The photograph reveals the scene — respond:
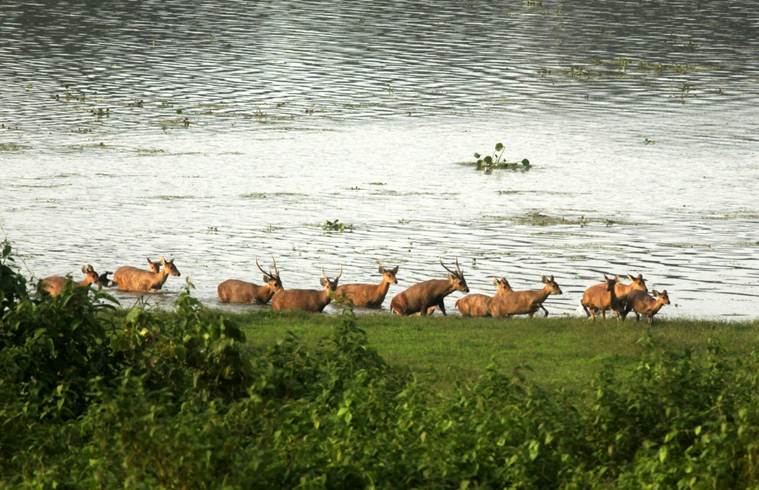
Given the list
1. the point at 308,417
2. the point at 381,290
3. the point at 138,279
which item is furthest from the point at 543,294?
the point at 308,417

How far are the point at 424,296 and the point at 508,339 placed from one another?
397 cm

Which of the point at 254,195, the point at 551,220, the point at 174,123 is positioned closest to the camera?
the point at 551,220

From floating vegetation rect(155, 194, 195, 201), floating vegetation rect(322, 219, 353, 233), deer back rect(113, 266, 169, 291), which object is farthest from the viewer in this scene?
floating vegetation rect(155, 194, 195, 201)

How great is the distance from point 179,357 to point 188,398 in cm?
60

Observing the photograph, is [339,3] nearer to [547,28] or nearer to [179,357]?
[547,28]

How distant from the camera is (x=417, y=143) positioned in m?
35.7

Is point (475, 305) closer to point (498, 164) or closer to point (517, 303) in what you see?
point (517, 303)

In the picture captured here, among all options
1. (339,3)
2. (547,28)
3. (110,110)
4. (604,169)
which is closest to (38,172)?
(110,110)

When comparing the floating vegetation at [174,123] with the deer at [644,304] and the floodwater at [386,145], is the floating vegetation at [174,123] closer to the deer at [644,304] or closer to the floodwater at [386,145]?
the floodwater at [386,145]

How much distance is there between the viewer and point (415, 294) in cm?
2066

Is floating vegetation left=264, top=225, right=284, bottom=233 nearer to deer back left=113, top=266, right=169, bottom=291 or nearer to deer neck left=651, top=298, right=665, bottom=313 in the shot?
deer back left=113, top=266, right=169, bottom=291

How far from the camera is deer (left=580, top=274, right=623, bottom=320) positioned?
→ 19.3 metres

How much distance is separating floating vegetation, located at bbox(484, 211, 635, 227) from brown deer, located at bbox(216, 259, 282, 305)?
283 inches

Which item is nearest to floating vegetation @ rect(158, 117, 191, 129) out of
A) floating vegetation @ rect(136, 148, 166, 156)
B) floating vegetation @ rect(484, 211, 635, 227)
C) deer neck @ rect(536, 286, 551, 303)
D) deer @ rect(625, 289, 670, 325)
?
floating vegetation @ rect(136, 148, 166, 156)
